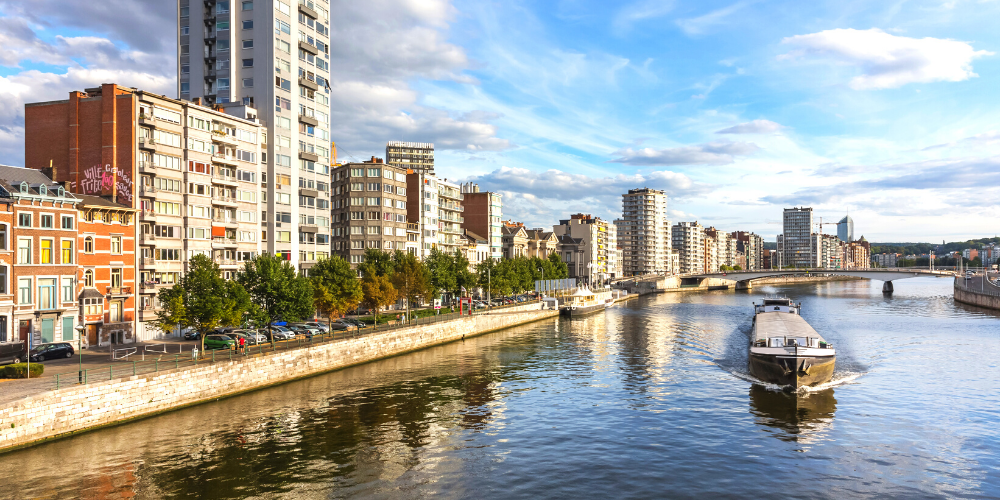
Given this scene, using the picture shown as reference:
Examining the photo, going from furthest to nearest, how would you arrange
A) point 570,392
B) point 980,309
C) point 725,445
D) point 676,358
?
1. point 980,309
2. point 676,358
3. point 570,392
4. point 725,445

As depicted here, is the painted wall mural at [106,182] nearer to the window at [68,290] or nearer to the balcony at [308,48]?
the window at [68,290]

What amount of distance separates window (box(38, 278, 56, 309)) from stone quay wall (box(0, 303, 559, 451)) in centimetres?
1892

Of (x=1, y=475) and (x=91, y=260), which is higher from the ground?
(x=91, y=260)

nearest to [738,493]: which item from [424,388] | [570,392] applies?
[570,392]

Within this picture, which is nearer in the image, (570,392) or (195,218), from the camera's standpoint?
(570,392)

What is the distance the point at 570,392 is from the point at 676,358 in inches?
967

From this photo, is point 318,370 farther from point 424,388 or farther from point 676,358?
point 676,358

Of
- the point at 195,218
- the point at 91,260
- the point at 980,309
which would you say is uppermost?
the point at 195,218

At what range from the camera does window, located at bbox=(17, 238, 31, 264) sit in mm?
55062

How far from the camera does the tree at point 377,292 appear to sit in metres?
88.1

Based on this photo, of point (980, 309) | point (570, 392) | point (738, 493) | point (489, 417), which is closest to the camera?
point (738, 493)

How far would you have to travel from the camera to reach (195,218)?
8100 centimetres

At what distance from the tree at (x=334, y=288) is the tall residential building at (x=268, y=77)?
1671cm

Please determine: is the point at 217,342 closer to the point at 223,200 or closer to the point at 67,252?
the point at 67,252
